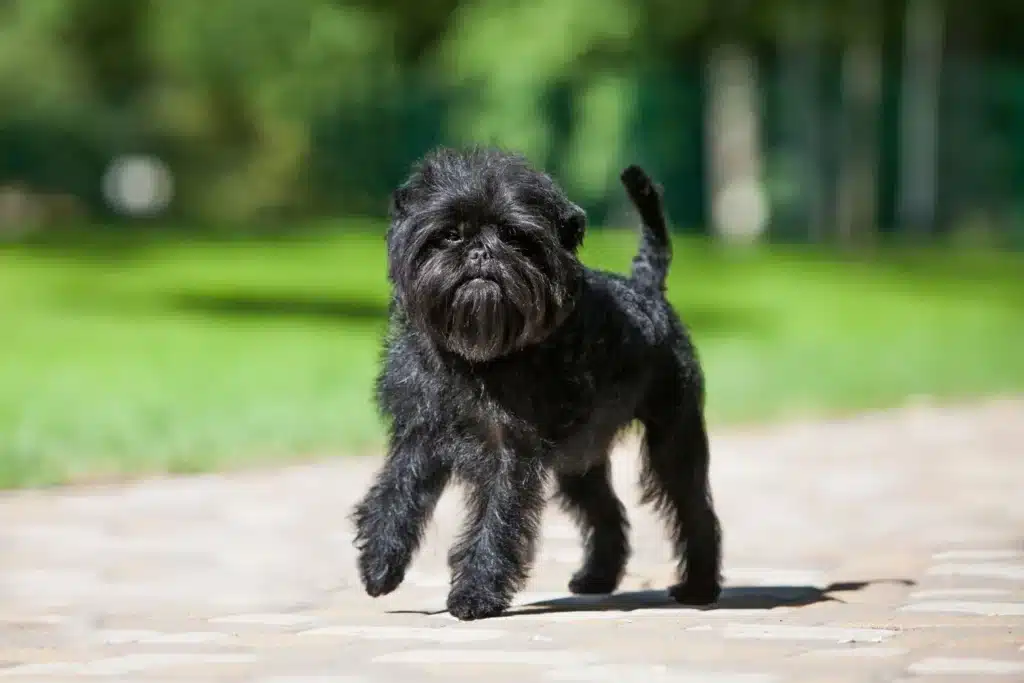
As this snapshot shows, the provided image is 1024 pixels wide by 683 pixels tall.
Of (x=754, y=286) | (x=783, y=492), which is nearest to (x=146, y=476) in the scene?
(x=783, y=492)

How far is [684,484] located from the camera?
7.10 m

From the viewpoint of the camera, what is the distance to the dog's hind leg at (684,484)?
698cm

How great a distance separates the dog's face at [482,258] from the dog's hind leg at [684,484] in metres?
0.93

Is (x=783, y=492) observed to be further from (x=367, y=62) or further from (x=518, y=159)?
(x=367, y=62)

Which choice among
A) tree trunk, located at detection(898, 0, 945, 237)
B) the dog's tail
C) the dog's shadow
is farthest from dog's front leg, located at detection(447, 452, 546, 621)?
tree trunk, located at detection(898, 0, 945, 237)

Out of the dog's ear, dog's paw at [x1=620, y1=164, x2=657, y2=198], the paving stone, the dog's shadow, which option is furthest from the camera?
dog's paw at [x1=620, y1=164, x2=657, y2=198]

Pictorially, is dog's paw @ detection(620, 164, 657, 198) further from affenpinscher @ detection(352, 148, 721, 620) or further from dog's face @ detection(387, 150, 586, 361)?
dog's face @ detection(387, 150, 586, 361)

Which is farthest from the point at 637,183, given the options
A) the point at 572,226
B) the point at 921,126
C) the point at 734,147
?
the point at 921,126

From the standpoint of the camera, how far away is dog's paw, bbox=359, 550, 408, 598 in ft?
20.7

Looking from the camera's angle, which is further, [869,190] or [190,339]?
[869,190]

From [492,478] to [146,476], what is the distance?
14.7ft

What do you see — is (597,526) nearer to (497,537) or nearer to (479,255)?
(497,537)

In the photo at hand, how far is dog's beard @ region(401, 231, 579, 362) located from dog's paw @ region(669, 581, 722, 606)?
1322 mm

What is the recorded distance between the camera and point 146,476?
10.3 metres
